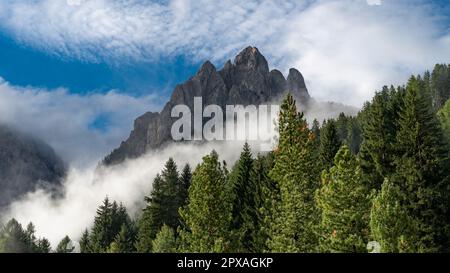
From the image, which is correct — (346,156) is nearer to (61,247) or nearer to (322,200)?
(322,200)

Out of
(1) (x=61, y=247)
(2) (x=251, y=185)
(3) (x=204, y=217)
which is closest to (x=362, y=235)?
(3) (x=204, y=217)

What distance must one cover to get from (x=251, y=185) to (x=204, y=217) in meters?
A: 16.0

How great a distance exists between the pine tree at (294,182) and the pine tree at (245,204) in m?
9.85

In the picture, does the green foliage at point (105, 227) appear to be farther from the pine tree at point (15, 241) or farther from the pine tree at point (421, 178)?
the pine tree at point (421, 178)

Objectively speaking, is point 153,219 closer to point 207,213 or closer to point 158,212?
point 158,212

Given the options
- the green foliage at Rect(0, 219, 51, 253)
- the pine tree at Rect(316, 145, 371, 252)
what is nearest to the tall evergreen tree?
the pine tree at Rect(316, 145, 371, 252)

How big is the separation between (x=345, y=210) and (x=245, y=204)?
74.9ft

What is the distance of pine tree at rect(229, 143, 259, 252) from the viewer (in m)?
52.7

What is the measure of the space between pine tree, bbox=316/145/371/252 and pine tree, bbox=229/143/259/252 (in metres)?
17.2

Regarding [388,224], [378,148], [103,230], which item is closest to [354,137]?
[103,230]

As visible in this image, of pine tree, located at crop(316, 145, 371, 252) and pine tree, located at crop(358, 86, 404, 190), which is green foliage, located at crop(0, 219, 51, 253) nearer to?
pine tree, located at crop(358, 86, 404, 190)

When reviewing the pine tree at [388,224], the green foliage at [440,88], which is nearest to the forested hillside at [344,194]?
the pine tree at [388,224]

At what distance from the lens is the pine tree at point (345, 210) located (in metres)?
32.9

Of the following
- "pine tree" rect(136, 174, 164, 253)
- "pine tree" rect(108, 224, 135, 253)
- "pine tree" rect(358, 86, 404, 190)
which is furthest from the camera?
"pine tree" rect(108, 224, 135, 253)
